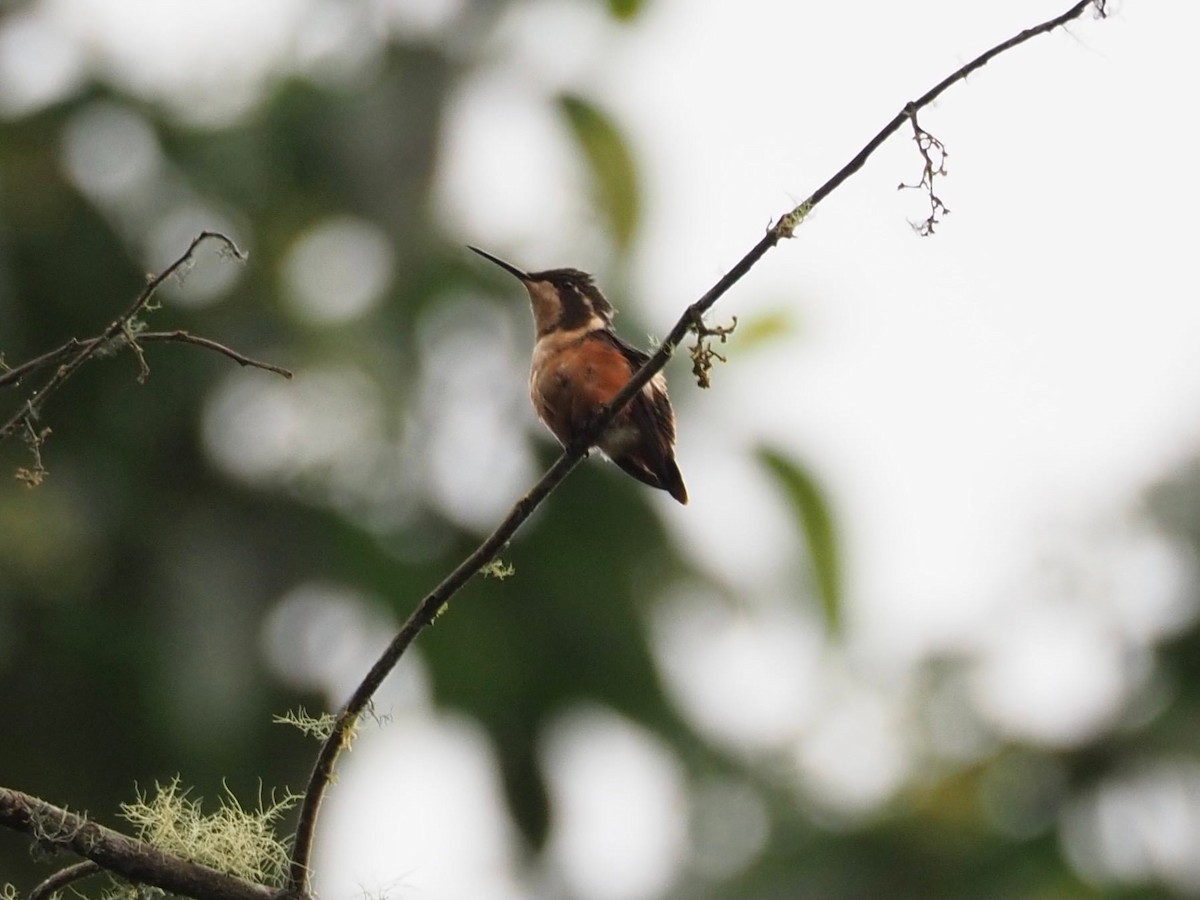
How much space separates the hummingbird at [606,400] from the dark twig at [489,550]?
201cm

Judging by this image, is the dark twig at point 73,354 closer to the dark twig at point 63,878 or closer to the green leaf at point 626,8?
the dark twig at point 63,878

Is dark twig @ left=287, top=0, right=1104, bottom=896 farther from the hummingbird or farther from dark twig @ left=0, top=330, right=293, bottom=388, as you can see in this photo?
the hummingbird

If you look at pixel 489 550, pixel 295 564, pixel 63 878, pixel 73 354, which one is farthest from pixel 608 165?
pixel 63 878

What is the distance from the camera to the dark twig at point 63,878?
2219 mm

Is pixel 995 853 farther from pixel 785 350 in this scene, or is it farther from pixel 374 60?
pixel 374 60

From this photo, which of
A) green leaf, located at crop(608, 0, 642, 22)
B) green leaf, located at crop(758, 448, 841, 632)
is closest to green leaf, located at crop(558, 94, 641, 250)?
green leaf, located at crop(608, 0, 642, 22)

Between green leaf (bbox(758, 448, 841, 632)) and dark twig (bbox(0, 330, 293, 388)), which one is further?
green leaf (bbox(758, 448, 841, 632))

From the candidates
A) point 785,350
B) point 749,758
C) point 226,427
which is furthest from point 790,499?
point 226,427

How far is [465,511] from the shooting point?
7.15 metres

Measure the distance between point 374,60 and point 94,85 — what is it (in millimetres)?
1573

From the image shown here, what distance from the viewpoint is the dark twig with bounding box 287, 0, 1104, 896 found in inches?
87.2

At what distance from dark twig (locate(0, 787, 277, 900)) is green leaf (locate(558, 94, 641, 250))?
5.46 metres

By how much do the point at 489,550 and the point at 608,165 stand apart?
5.66 meters

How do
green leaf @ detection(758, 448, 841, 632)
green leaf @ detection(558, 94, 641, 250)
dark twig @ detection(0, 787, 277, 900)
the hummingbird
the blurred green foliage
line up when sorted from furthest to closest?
1. green leaf @ detection(558, 94, 641, 250)
2. green leaf @ detection(758, 448, 841, 632)
3. the blurred green foliage
4. the hummingbird
5. dark twig @ detection(0, 787, 277, 900)
